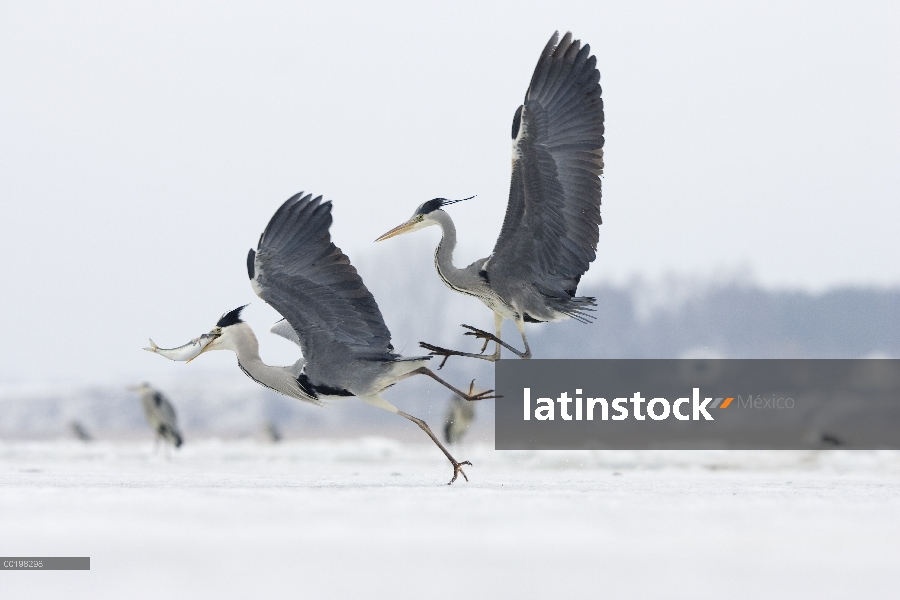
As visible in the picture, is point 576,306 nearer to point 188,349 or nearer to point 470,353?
point 470,353

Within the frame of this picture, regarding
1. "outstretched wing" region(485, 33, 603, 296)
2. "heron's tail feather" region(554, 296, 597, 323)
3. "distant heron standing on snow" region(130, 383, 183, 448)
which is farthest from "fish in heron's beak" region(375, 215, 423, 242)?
"distant heron standing on snow" region(130, 383, 183, 448)

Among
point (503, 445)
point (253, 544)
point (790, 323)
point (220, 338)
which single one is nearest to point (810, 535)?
point (253, 544)

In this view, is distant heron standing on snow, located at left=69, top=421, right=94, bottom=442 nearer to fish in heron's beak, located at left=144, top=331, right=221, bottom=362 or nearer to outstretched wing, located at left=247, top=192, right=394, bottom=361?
fish in heron's beak, located at left=144, top=331, right=221, bottom=362

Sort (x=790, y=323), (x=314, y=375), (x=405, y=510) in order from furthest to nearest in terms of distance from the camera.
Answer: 1. (x=790, y=323)
2. (x=314, y=375)
3. (x=405, y=510)

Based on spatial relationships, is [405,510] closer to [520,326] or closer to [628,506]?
[628,506]

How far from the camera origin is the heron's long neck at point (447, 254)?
9.20 meters

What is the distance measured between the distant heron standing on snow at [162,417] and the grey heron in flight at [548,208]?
988 centimetres

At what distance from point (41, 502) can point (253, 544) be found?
6.82 ft

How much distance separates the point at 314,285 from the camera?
809 cm

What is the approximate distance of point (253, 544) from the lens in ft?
19.8

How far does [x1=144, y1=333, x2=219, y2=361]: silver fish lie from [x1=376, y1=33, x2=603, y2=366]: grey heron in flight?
1.54 m

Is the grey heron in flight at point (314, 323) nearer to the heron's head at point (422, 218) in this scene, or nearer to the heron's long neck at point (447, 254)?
the heron's long neck at point (447, 254)

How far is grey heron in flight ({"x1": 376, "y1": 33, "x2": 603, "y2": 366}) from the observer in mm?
8680

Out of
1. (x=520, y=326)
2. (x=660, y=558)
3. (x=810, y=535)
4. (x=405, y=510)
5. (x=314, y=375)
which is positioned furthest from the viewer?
(x=520, y=326)
